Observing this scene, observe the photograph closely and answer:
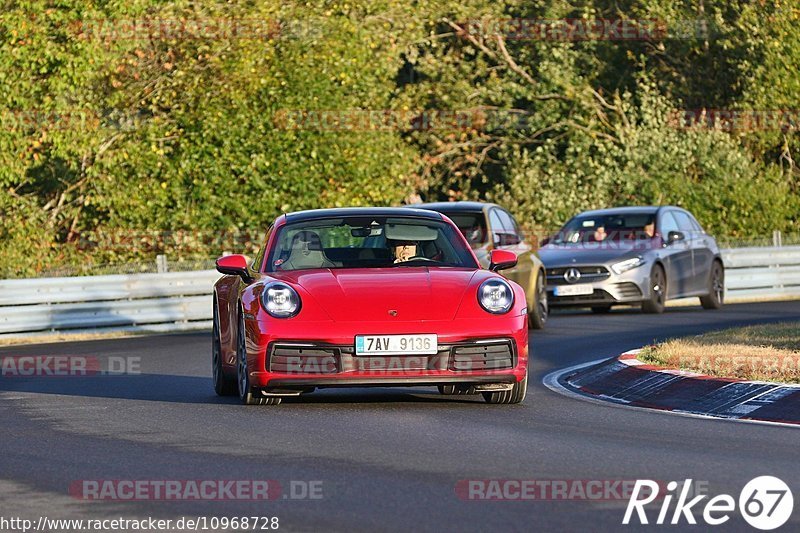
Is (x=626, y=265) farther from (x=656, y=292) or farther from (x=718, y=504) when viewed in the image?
(x=718, y=504)

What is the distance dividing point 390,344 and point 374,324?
0.17 meters

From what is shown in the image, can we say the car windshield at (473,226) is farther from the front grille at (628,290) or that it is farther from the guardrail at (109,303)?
the guardrail at (109,303)

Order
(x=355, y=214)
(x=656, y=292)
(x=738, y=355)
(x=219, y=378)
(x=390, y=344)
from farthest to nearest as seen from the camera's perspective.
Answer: (x=656, y=292)
(x=738, y=355)
(x=219, y=378)
(x=355, y=214)
(x=390, y=344)

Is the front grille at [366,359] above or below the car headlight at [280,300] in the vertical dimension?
below

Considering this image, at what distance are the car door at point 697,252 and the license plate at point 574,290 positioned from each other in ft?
7.49

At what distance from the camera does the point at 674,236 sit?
25.3 m

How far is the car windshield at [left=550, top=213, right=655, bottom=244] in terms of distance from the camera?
25516 mm

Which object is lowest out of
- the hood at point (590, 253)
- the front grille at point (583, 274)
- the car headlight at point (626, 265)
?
the front grille at point (583, 274)

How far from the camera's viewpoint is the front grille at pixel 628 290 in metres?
24.3

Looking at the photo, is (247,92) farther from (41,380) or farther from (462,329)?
(462,329)

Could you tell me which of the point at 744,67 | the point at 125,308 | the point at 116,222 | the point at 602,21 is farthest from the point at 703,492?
the point at 602,21

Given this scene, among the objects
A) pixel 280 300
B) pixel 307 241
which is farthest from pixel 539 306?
pixel 280 300

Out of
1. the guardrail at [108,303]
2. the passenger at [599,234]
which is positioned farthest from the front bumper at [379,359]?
the passenger at [599,234]

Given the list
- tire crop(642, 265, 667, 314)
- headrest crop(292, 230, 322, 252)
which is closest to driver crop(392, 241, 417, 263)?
headrest crop(292, 230, 322, 252)
